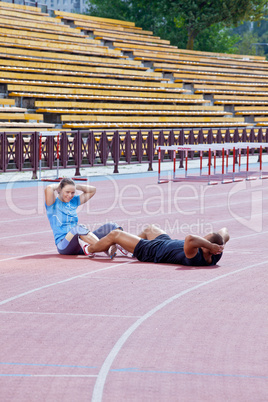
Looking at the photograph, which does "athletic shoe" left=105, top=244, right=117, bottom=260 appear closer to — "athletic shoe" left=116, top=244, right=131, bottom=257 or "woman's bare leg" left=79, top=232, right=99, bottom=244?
"athletic shoe" left=116, top=244, right=131, bottom=257

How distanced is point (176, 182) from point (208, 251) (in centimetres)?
1342

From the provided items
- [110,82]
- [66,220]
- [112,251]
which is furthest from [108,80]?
[112,251]

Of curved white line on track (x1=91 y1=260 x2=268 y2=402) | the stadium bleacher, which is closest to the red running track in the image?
curved white line on track (x1=91 y1=260 x2=268 y2=402)

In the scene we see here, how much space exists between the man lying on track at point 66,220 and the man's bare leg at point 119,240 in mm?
134

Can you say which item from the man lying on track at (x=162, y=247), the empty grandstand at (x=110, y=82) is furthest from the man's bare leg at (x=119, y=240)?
the empty grandstand at (x=110, y=82)

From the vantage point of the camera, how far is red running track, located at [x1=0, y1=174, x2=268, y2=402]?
15.9ft

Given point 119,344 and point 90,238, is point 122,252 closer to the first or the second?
point 90,238

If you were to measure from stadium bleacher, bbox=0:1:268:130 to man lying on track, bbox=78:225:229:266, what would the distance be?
51.7 feet

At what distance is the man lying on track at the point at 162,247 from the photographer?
8641mm

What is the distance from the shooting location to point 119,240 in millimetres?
9344

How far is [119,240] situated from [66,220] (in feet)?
2.82

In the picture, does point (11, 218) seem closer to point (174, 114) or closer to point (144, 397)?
point (144, 397)

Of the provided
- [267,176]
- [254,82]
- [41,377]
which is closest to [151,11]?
[254,82]

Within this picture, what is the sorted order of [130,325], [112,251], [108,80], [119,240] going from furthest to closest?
[108,80] → [112,251] → [119,240] → [130,325]
